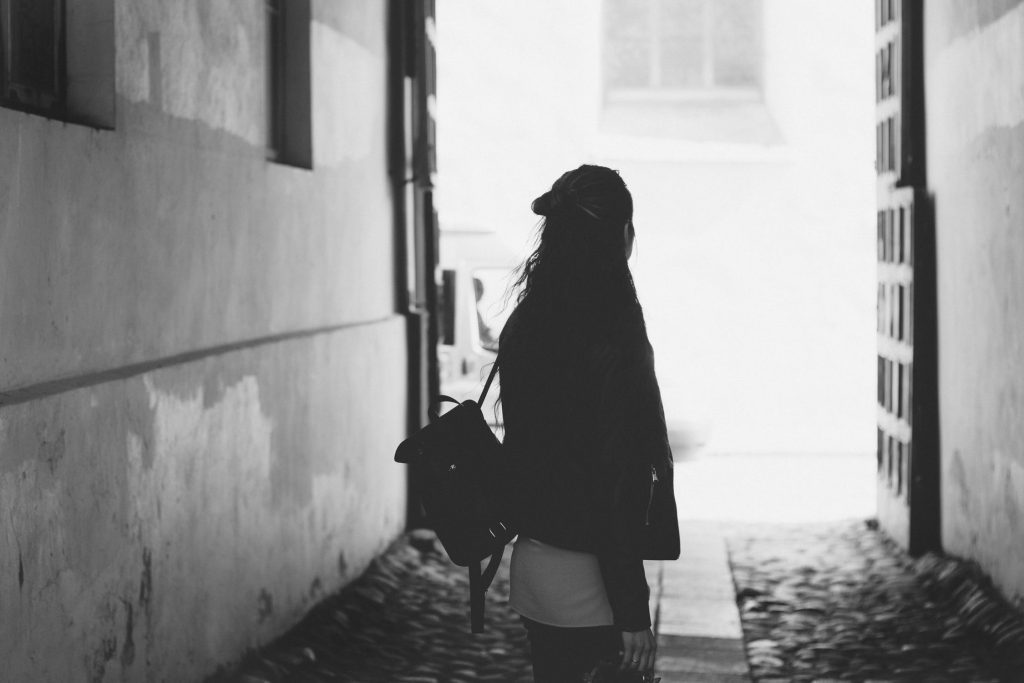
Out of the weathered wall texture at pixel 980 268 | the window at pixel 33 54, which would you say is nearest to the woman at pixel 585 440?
the window at pixel 33 54

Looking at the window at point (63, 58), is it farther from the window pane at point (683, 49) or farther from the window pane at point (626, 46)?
the window pane at point (683, 49)

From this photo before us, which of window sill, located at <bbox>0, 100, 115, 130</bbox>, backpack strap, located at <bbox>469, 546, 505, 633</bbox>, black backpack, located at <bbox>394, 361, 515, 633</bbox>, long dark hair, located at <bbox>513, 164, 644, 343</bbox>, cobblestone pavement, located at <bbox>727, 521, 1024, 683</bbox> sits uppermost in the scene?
window sill, located at <bbox>0, 100, 115, 130</bbox>

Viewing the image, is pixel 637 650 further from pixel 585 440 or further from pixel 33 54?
pixel 33 54

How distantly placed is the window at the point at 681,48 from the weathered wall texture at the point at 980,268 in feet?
33.3

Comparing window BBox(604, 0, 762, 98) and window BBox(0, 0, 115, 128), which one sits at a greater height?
window BBox(604, 0, 762, 98)

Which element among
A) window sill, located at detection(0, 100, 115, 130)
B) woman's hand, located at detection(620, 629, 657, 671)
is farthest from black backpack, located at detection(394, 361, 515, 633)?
window sill, located at detection(0, 100, 115, 130)

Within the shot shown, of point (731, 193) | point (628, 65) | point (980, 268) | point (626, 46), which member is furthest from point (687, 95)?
point (980, 268)

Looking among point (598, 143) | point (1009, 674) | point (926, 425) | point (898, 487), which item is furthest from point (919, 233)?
point (598, 143)

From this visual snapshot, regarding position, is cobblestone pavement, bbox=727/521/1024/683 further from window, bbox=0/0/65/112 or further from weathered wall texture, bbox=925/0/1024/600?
window, bbox=0/0/65/112

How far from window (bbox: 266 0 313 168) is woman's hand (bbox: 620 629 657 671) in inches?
164

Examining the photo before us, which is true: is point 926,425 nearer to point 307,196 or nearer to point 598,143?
point 307,196

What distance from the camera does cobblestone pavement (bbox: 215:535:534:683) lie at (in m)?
5.73

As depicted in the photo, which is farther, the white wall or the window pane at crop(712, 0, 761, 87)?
the window pane at crop(712, 0, 761, 87)

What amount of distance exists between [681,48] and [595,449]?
15921 millimetres
